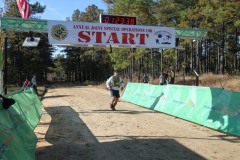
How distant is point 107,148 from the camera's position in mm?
8070

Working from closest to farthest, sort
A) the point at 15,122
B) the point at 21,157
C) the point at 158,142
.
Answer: the point at 21,157, the point at 15,122, the point at 158,142

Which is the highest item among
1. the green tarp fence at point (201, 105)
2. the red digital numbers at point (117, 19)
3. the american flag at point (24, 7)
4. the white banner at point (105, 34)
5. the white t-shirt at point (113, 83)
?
the american flag at point (24, 7)

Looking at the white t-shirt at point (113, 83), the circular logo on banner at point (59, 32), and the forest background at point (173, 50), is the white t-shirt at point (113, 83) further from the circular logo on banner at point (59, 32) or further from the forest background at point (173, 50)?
the circular logo on banner at point (59, 32)

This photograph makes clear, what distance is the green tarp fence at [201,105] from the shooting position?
33.1 feet

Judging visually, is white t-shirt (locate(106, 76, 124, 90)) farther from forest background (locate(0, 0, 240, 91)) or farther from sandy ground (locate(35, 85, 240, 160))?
sandy ground (locate(35, 85, 240, 160))

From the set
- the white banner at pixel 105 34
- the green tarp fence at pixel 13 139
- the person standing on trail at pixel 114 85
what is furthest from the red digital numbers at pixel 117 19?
the green tarp fence at pixel 13 139

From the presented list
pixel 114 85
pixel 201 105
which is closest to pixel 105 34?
pixel 114 85

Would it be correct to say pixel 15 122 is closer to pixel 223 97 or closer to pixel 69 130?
pixel 69 130

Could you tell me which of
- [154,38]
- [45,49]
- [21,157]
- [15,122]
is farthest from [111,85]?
[45,49]

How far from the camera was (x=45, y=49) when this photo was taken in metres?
70.3

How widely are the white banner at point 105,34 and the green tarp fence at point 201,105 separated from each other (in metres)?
2.43

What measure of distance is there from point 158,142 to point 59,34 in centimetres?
811

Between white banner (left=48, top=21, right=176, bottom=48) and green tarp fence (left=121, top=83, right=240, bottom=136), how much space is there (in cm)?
243

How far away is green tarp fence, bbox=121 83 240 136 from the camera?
1009 cm
